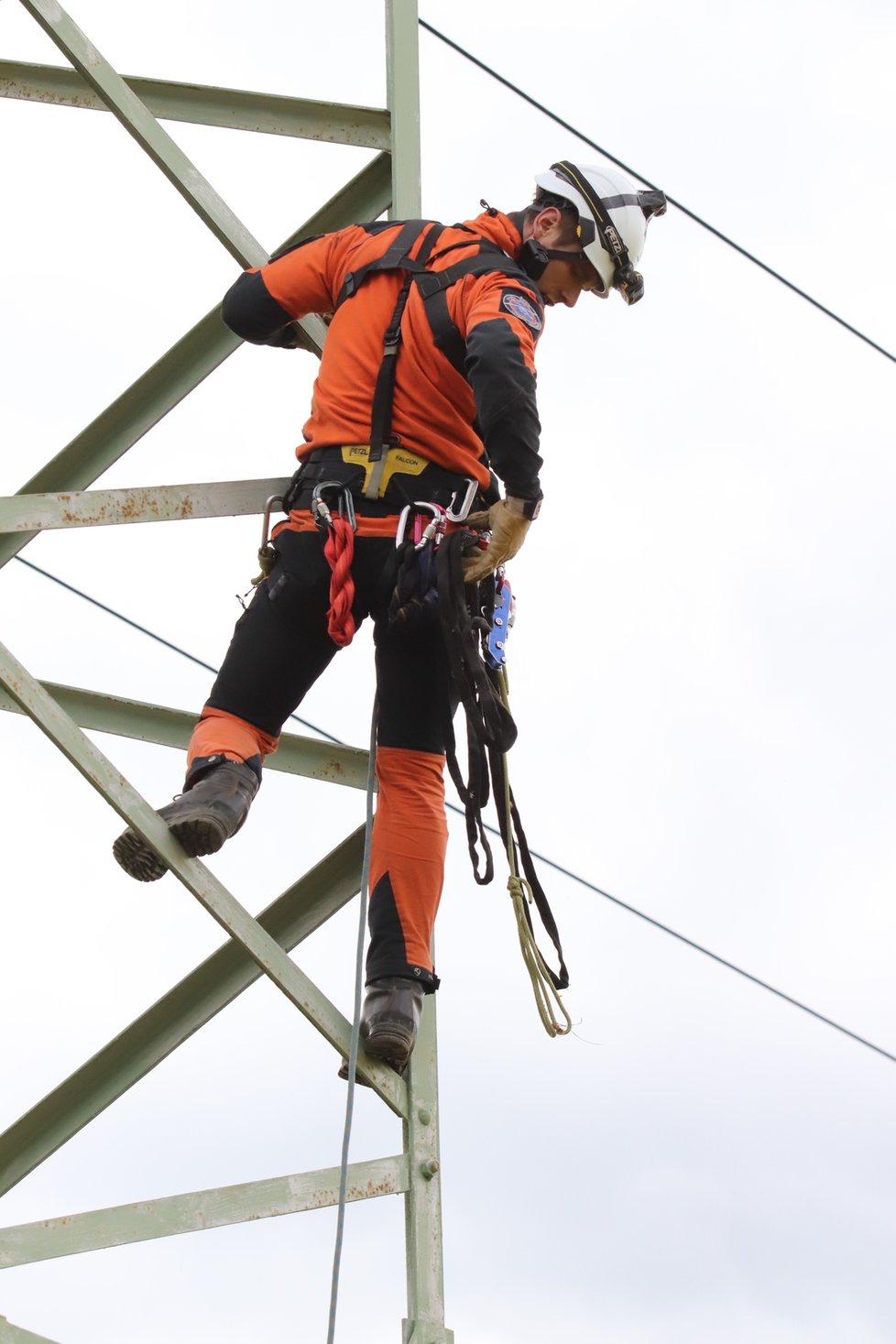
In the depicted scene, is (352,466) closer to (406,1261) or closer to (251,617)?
(251,617)

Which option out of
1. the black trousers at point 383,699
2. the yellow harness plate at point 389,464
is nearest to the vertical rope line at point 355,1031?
the black trousers at point 383,699

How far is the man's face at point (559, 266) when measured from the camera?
17.2 feet

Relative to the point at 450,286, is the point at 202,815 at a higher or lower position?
lower

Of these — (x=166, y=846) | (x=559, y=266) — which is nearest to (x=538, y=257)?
(x=559, y=266)

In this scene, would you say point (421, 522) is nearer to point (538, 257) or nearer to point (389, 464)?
point (389, 464)

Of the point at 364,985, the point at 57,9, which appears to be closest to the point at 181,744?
the point at 364,985

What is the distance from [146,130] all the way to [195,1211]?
8.95 feet

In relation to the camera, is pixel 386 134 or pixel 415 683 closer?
pixel 415 683

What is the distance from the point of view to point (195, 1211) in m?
4.66

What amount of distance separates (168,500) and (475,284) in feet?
3.01

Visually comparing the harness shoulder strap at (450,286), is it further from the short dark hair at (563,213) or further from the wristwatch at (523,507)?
the wristwatch at (523,507)

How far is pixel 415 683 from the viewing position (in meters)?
5.16

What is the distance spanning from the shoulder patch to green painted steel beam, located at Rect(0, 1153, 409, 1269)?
1.91 m

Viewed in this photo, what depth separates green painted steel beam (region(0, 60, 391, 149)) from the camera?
582 centimetres
